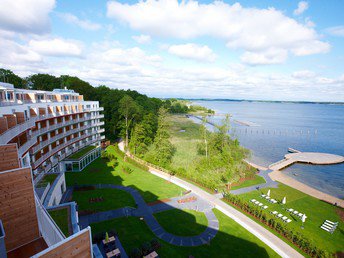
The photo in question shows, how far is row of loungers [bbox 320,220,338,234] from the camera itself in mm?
25656

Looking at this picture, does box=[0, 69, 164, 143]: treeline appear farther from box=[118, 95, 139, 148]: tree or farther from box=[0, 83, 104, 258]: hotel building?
box=[0, 83, 104, 258]: hotel building

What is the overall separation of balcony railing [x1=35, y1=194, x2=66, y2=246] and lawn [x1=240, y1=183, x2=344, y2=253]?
26.3 m

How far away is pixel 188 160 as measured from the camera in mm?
48812

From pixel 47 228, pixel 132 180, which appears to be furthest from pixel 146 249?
pixel 132 180

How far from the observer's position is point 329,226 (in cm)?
2628

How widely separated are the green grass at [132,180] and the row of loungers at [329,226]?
18943mm

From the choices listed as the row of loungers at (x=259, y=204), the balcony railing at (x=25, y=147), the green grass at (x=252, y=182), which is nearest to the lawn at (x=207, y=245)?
the row of loungers at (x=259, y=204)

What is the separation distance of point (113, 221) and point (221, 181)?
726 inches

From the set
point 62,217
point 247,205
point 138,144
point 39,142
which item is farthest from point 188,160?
point 62,217

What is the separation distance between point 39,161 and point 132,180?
14240 mm

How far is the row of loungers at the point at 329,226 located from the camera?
25.7m

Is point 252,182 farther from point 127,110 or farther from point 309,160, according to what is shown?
point 127,110

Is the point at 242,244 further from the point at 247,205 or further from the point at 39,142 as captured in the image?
the point at 39,142

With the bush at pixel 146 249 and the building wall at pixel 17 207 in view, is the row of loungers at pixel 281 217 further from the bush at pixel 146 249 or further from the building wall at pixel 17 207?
the building wall at pixel 17 207
